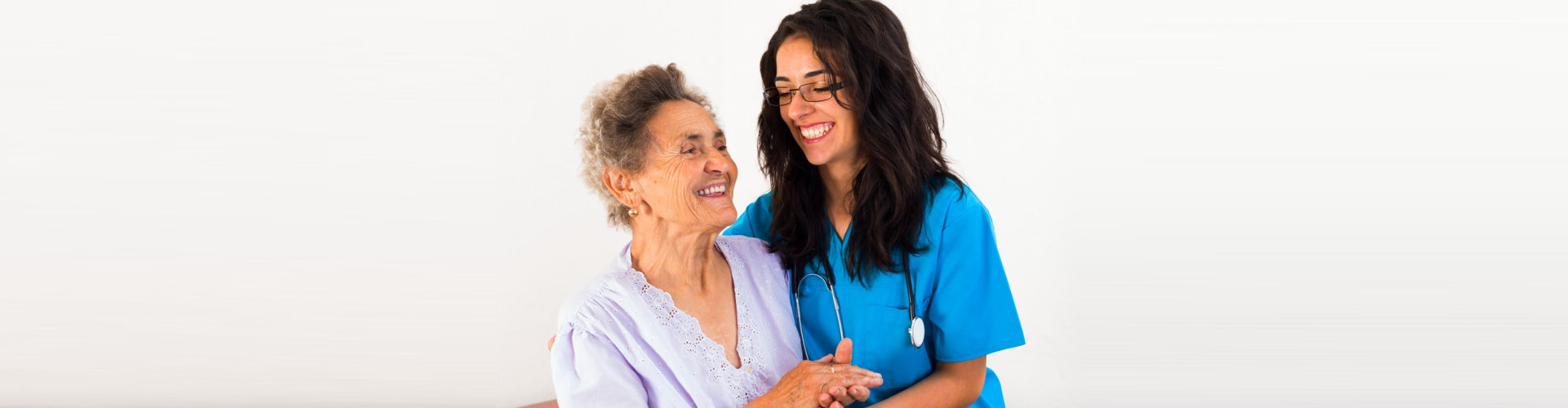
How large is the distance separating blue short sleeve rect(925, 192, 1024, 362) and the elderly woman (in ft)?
0.80

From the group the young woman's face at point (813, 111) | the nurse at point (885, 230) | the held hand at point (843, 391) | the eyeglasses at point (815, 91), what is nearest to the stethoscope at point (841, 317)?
the nurse at point (885, 230)

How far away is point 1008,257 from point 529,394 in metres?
1.98

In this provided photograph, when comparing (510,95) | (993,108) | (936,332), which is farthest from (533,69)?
(936,332)

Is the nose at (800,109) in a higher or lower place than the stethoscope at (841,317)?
higher

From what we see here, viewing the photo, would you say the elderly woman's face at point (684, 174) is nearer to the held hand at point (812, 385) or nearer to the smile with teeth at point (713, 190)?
the smile with teeth at point (713, 190)

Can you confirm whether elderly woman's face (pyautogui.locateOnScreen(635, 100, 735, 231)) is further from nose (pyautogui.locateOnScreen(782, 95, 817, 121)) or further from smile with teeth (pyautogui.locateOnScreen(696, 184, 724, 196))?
nose (pyautogui.locateOnScreen(782, 95, 817, 121))

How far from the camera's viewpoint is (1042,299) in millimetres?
4078

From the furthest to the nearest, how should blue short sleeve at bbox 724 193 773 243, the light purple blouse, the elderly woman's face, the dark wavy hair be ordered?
blue short sleeve at bbox 724 193 773 243, the dark wavy hair, the elderly woman's face, the light purple blouse

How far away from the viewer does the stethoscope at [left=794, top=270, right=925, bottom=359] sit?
81.0 inches

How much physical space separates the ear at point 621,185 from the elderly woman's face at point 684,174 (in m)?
0.02

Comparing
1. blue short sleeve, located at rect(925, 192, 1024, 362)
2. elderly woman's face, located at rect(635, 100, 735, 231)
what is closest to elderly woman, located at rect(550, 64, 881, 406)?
elderly woman's face, located at rect(635, 100, 735, 231)

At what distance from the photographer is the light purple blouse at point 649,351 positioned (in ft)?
5.97

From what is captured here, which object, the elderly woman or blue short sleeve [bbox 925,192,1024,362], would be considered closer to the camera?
the elderly woman

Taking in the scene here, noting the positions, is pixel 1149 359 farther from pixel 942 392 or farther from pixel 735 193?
pixel 942 392
